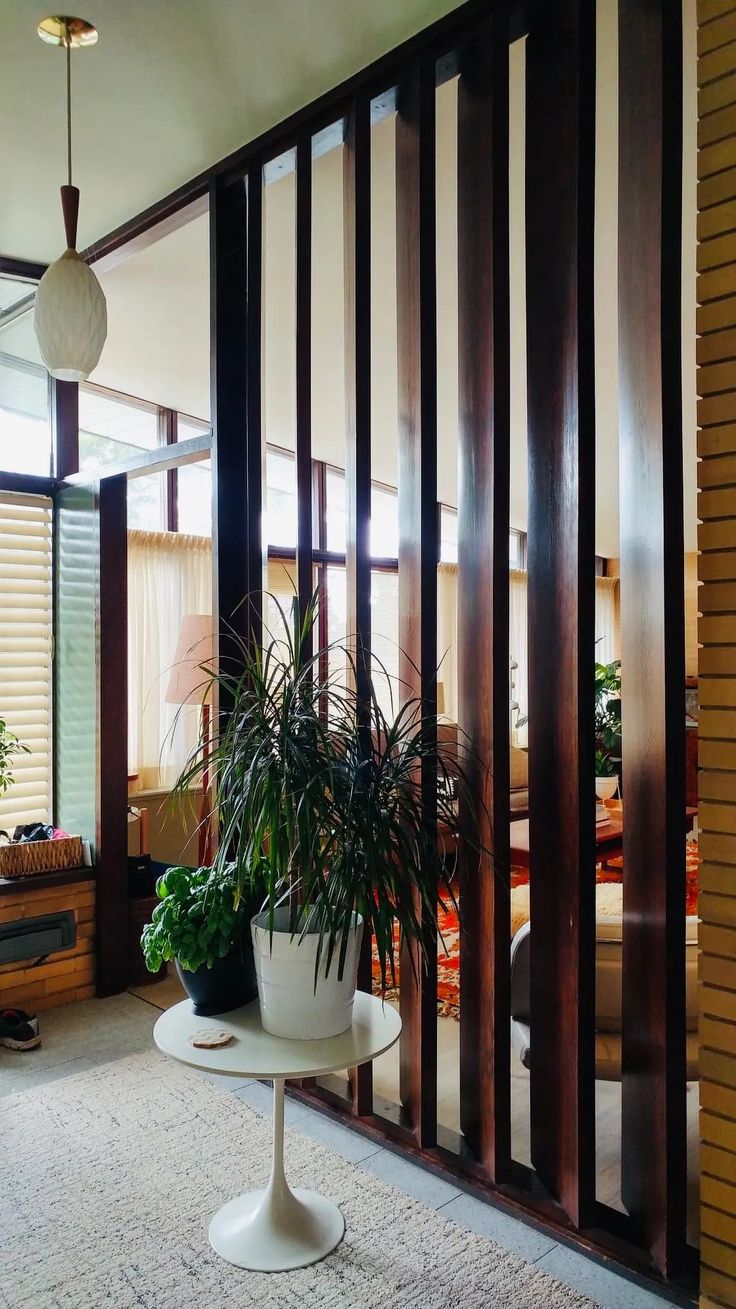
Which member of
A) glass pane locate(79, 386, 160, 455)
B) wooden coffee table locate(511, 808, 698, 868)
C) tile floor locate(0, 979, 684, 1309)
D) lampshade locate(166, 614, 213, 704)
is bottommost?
tile floor locate(0, 979, 684, 1309)

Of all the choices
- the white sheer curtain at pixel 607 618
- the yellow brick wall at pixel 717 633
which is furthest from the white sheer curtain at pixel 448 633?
the yellow brick wall at pixel 717 633

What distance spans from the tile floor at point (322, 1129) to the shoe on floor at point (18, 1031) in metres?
0.03

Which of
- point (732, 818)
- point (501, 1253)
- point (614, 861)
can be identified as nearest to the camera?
point (732, 818)

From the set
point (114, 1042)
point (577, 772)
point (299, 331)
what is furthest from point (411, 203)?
point (114, 1042)

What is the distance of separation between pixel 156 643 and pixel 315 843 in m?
3.33

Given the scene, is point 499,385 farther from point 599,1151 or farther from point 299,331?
point 599,1151

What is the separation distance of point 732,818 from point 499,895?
0.65m

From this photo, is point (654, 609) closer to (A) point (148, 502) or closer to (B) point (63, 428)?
(B) point (63, 428)

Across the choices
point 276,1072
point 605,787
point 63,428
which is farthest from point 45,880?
point 605,787

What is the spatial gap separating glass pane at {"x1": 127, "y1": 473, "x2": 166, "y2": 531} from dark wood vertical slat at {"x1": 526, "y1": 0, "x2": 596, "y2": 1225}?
343 cm

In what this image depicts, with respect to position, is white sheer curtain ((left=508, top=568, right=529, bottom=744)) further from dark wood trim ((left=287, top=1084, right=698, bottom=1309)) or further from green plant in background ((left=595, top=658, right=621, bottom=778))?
dark wood trim ((left=287, top=1084, right=698, bottom=1309))

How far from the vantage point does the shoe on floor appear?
3.05m

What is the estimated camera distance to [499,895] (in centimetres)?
220

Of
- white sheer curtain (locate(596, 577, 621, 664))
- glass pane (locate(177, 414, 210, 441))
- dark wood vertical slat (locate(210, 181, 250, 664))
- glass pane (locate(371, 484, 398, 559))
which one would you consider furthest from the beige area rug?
white sheer curtain (locate(596, 577, 621, 664))
